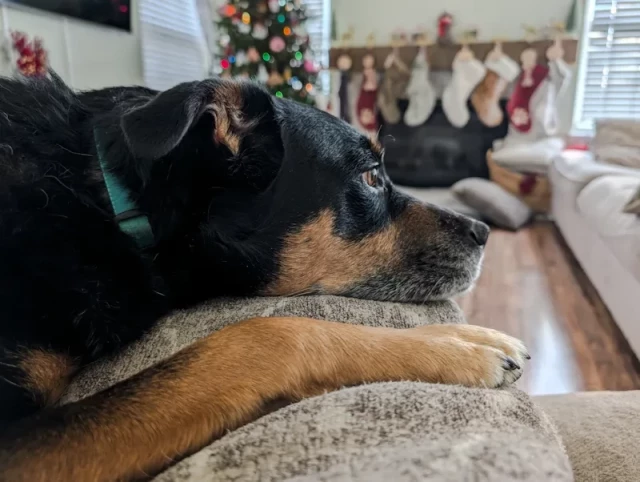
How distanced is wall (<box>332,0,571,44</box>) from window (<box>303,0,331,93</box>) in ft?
0.84

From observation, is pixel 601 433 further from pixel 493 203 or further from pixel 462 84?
pixel 462 84

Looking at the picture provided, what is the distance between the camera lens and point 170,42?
5.78 meters

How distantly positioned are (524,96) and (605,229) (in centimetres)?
296

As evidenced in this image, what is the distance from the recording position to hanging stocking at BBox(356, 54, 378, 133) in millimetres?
5922

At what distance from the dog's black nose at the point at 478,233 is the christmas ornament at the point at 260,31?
397cm

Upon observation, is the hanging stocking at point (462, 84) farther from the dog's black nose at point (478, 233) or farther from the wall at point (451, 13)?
the dog's black nose at point (478, 233)

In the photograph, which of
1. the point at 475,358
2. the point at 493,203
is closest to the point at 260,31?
the point at 493,203

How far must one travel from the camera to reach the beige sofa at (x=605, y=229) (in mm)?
2619

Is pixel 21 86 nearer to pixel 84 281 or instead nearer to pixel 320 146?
pixel 84 281

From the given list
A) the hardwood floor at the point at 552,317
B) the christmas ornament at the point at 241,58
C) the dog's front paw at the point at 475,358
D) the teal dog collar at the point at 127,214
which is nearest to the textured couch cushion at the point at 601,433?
the dog's front paw at the point at 475,358

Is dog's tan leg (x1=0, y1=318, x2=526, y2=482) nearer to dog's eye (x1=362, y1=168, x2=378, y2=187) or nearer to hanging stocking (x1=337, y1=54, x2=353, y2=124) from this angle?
dog's eye (x1=362, y1=168, x2=378, y2=187)

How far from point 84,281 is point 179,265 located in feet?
0.62

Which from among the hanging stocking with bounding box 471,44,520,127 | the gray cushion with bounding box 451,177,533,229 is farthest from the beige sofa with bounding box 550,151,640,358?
the hanging stocking with bounding box 471,44,520,127

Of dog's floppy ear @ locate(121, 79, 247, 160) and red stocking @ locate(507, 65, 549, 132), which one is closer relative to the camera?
dog's floppy ear @ locate(121, 79, 247, 160)
